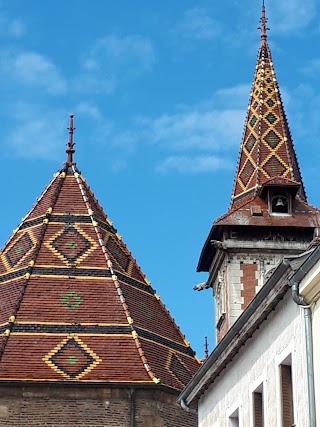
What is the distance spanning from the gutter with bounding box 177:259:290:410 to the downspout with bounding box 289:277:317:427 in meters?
0.41

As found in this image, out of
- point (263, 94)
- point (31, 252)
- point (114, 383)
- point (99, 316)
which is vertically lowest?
point (114, 383)

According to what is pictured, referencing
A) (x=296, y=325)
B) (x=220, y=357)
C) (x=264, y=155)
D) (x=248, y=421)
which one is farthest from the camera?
(x=264, y=155)

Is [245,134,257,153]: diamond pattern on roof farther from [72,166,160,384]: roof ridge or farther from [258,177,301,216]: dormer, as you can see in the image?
[72,166,160,384]: roof ridge

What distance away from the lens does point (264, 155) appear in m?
32.8

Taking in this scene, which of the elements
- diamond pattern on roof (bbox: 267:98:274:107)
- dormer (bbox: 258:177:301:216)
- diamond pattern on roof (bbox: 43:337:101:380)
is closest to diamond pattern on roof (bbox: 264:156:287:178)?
dormer (bbox: 258:177:301:216)

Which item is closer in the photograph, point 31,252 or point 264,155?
point 31,252

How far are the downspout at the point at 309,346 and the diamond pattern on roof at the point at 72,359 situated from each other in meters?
12.9

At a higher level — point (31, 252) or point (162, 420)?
point (31, 252)

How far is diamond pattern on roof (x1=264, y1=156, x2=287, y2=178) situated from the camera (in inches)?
1272

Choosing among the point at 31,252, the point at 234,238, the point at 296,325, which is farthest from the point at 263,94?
the point at 296,325

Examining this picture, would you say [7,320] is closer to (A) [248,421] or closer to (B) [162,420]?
(B) [162,420]

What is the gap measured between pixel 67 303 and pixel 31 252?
6.07 ft

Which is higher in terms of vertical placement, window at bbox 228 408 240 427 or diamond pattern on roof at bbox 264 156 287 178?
diamond pattern on roof at bbox 264 156 287 178

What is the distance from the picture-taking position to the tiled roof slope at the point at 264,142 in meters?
32.4
